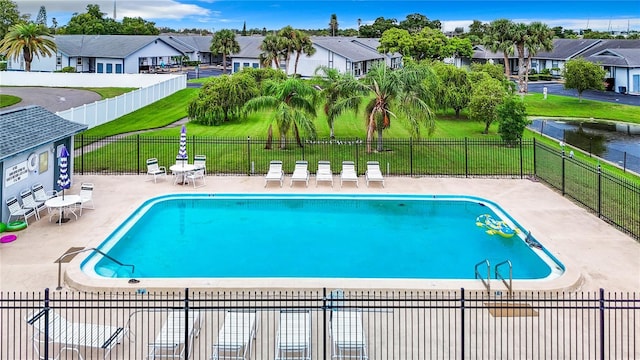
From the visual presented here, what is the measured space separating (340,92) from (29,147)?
14.2 metres

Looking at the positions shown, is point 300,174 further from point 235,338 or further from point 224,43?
point 224,43

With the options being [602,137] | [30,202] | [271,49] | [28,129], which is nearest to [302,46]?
[271,49]

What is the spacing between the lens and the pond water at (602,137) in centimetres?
2570

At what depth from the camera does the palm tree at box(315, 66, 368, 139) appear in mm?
24172

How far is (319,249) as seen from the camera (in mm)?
14883

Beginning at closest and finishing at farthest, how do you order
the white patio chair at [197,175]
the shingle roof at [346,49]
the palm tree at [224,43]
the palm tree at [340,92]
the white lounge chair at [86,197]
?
the white lounge chair at [86,197], the white patio chair at [197,175], the palm tree at [340,92], the shingle roof at [346,49], the palm tree at [224,43]

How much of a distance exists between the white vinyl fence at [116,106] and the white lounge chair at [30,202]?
40.7 feet

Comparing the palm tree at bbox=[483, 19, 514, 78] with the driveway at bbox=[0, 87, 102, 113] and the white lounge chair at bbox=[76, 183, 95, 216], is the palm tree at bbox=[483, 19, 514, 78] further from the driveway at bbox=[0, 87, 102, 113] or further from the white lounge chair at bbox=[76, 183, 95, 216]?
the white lounge chair at bbox=[76, 183, 95, 216]

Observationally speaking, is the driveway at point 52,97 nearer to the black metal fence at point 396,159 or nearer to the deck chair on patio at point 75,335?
the black metal fence at point 396,159

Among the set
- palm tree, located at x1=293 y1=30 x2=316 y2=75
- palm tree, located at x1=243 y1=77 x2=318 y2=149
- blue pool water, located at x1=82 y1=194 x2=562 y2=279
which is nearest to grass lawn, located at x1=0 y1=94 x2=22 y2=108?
palm tree, located at x1=243 y1=77 x2=318 y2=149

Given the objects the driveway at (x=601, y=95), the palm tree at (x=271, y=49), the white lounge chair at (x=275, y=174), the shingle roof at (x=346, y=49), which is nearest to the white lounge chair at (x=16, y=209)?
the white lounge chair at (x=275, y=174)

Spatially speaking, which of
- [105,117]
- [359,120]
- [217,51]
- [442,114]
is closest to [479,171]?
[359,120]

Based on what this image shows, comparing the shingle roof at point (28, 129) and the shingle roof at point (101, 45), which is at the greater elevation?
the shingle roof at point (101, 45)

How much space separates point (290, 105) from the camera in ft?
81.6
